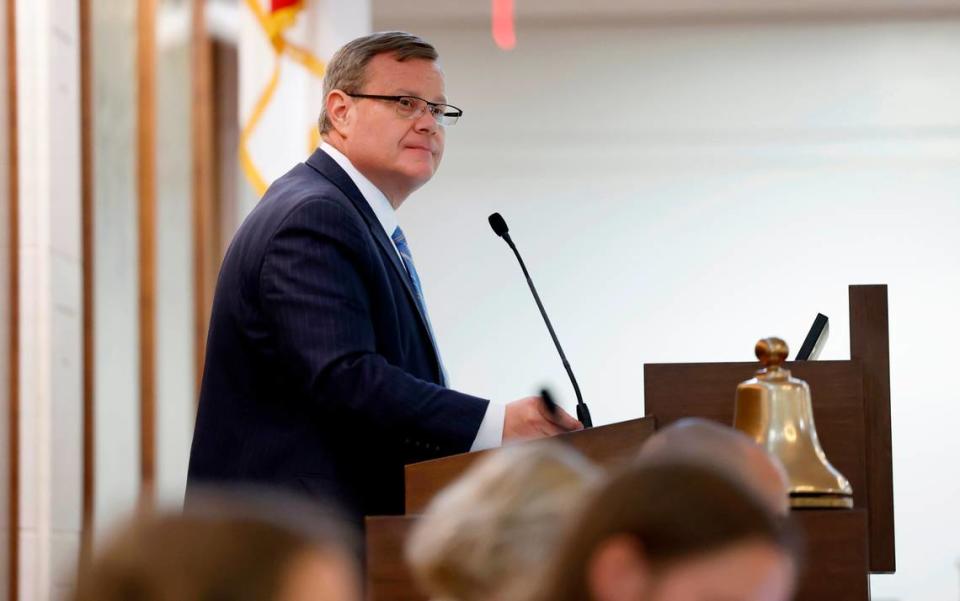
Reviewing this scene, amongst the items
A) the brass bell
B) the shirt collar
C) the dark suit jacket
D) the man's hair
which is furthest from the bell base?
the man's hair

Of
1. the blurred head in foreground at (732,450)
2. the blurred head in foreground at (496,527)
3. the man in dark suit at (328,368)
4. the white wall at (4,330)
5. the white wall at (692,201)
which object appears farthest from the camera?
the white wall at (692,201)

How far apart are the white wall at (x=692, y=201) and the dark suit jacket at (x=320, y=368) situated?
4.68 m

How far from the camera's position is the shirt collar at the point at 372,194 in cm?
314

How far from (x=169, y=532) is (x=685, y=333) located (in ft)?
22.3

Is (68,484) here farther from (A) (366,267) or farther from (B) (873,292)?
(B) (873,292)

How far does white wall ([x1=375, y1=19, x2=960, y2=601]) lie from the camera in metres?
7.57

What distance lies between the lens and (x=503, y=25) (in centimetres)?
775

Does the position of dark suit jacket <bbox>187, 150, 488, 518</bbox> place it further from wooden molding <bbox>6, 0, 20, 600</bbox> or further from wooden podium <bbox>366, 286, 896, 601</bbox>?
wooden molding <bbox>6, 0, 20, 600</bbox>

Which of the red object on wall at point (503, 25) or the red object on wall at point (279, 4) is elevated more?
the red object on wall at point (503, 25)

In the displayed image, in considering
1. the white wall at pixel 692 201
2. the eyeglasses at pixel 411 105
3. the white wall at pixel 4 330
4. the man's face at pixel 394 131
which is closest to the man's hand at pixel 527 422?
the man's face at pixel 394 131

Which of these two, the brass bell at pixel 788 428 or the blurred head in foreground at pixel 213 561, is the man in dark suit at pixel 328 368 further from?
the blurred head in foreground at pixel 213 561

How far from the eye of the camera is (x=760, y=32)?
7.70m

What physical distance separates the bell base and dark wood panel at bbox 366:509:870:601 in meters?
0.05

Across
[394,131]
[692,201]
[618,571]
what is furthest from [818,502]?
[692,201]
